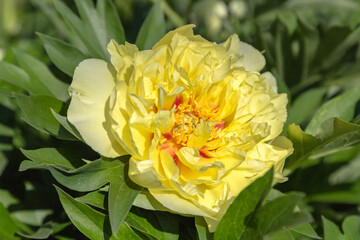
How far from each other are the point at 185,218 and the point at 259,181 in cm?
21

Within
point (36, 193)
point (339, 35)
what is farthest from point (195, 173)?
point (339, 35)

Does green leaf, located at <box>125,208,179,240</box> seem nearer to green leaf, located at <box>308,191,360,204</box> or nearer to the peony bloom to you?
the peony bloom

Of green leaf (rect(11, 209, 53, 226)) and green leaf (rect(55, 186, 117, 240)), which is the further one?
green leaf (rect(11, 209, 53, 226))

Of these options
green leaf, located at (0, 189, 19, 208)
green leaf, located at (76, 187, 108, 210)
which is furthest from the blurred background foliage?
green leaf, located at (76, 187, 108, 210)

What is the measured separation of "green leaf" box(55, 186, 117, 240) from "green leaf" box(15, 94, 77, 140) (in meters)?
0.12

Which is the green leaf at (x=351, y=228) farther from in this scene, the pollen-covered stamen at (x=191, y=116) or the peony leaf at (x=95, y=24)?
the peony leaf at (x=95, y=24)

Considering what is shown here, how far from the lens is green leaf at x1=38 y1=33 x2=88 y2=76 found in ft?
3.05

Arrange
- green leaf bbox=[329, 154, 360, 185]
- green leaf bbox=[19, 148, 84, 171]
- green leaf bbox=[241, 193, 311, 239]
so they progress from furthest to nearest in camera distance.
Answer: green leaf bbox=[329, 154, 360, 185], green leaf bbox=[19, 148, 84, 171], green leaf bbox=[241, 193, 311, 239]

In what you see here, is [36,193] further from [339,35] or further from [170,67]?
[339,35]

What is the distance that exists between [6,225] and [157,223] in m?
0.36

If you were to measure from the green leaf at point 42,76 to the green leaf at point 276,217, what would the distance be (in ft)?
1.58

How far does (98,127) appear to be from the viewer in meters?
0.76

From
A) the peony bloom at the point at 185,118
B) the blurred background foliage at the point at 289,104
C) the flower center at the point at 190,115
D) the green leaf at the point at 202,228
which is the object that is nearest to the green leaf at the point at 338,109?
the blurred background foliage at the point at 289,104

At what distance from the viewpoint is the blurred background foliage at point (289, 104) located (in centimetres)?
93
